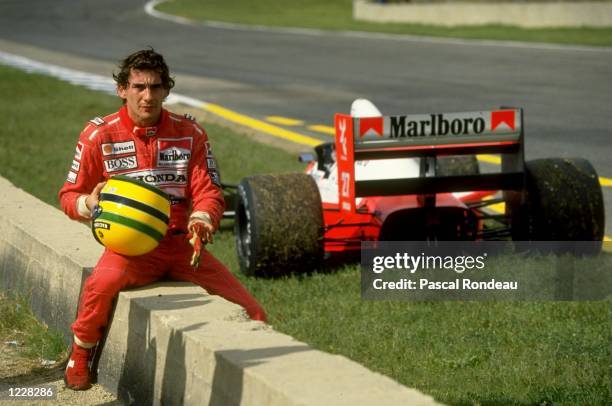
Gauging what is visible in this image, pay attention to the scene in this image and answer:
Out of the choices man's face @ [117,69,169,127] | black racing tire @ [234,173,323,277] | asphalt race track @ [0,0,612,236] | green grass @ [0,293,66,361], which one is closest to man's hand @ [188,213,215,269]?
man's face @ [117,69,169,127]

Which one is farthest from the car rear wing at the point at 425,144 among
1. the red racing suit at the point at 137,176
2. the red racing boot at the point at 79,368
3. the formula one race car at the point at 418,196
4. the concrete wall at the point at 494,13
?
the concrete wall at the point at 494,13

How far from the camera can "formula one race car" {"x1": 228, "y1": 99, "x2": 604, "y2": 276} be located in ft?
25.9

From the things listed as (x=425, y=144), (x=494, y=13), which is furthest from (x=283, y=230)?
(x=494, y=13)

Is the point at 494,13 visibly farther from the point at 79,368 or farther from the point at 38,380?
the point at 79,368

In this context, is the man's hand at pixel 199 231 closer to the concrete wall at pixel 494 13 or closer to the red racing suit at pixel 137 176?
the red racing suit at pixel 137 176

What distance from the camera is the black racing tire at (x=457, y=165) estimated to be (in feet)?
32.1

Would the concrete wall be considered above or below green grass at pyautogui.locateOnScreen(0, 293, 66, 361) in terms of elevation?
above

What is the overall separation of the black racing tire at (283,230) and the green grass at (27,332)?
1476 mm

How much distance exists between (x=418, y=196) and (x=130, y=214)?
3054 mm

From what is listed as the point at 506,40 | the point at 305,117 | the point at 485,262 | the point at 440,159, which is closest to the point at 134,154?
the point at 485,262

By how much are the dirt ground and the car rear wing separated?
7.28ft

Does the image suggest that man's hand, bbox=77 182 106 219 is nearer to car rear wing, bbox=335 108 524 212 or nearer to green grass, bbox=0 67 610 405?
green grass, bbox=0 67 610 405

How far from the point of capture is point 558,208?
814cm

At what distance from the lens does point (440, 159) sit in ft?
32.3
